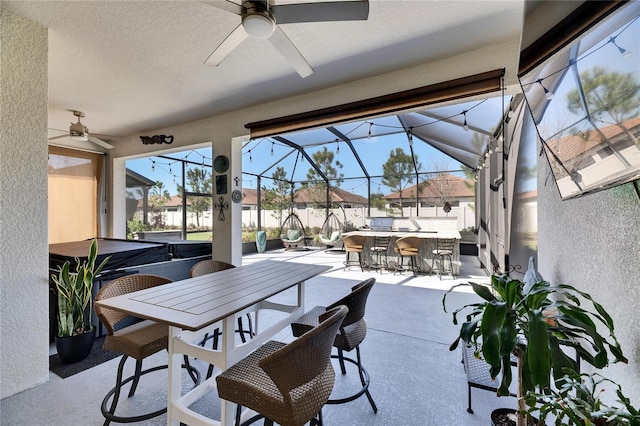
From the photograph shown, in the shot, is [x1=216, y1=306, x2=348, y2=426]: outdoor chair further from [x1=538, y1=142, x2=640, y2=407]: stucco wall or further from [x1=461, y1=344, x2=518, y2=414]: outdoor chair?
[x1=538, y1=142, x2=640, y2=407]: stucco wall

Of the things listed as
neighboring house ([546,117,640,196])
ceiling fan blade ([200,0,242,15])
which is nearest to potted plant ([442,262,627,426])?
neighboring house ([546,117,640,196])

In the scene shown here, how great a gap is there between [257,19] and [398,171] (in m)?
7.75

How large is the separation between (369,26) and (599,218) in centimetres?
204

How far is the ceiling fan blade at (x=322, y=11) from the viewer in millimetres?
1497

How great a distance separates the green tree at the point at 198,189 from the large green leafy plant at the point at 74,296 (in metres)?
4.38

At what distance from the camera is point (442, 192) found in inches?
331

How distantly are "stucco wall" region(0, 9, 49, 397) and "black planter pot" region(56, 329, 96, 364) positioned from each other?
0.20 metres

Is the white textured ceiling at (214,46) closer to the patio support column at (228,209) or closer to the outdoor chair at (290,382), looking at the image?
the patio support column at (228,209)

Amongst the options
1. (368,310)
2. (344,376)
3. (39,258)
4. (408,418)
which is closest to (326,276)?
(368,310)

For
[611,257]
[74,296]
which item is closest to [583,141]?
[611,257]

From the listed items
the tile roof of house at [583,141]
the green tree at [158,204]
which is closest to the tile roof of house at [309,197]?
the green tree at [158,204]

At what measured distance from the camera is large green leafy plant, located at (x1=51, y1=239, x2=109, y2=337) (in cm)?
246

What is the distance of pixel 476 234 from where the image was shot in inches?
314

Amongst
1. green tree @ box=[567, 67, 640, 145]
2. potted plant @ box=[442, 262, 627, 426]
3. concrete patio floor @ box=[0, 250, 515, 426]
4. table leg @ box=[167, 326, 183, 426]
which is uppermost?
green tree @ box=[567, 67, 640, 145]
